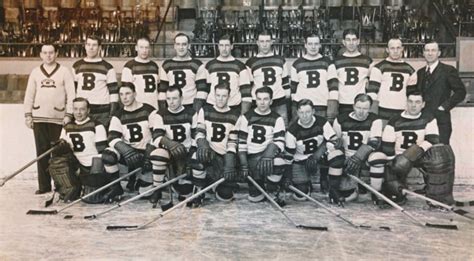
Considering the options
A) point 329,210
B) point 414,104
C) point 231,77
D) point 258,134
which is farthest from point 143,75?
point 414,104

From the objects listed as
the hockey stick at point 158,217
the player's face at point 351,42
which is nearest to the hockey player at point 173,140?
the hockey stick at point 158,217

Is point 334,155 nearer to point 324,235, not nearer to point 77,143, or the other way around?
point 324,235

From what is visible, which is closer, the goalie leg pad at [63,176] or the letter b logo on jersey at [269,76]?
the goalie leg pad at [63,176]

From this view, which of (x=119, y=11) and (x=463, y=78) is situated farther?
(x=119, y=11)

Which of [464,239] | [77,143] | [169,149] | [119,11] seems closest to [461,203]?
[464,239]

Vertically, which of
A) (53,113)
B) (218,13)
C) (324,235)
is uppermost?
(218,13)

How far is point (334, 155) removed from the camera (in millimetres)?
4039

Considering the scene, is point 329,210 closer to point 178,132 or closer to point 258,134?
point 258,134

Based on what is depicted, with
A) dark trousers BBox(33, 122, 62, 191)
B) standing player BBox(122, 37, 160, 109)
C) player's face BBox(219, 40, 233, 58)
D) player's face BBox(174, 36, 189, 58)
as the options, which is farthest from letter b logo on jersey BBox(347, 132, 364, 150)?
dark trousers BBox(33, 122, 62, 191)

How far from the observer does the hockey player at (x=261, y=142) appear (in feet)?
13.3

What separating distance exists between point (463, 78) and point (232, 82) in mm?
1655

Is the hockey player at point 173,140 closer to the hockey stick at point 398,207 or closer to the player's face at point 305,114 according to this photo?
the player's face at point 305,114

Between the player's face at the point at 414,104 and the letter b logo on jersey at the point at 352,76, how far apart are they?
49cm

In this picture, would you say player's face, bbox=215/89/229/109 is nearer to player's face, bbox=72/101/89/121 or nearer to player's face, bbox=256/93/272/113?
player's face, bbox=256/93/272/113
